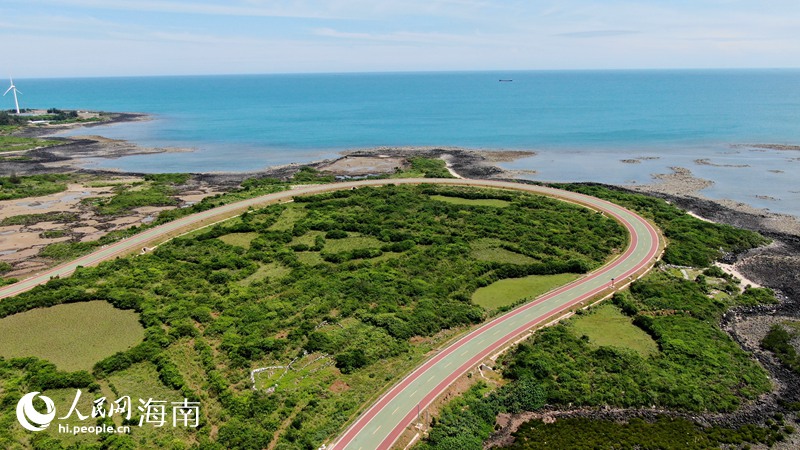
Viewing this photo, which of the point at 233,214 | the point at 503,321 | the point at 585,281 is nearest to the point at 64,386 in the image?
the point at 503,321

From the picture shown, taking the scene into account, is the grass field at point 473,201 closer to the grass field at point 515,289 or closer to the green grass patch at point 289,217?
the green grass patch at point 289,217

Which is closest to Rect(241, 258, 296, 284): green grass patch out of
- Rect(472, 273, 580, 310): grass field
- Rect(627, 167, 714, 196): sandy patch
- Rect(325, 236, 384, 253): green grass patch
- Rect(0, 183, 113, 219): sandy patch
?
Rect(325, 236, 384, 253): green grass patch

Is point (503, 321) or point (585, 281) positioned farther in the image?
point (585, 281)


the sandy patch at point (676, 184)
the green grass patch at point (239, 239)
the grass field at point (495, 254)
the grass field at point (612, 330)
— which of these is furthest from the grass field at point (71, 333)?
the sandy patch at point (676, 184)

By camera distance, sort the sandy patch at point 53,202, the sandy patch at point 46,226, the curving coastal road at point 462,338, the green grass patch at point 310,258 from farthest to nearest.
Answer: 1. the sandy patch at point 53,202
2. the sandy patch at point 46,226
3. the green grass patch at point 310,258
4. the curving coastal road at point 462,338

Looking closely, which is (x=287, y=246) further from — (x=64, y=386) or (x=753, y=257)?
(x=753, y=257)

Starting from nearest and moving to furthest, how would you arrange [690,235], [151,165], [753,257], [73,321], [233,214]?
1. [73,321]
2. [753,257]
3. [690,235]
4. [233,214]
5. [151,165]

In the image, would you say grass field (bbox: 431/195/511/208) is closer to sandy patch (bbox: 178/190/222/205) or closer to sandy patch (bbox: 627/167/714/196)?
sandy patch (bbox: 627/167/714/196)
